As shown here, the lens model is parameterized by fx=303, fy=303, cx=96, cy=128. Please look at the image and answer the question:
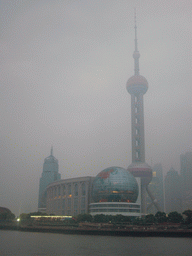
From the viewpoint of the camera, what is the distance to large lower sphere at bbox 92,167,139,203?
601ft

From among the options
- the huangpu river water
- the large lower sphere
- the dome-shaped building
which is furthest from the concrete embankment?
the large lower sphere

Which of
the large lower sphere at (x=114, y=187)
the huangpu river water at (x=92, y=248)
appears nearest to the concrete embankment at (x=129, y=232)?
the huangpu river water at (x=92, y=248)

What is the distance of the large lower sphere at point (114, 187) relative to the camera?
183125mm

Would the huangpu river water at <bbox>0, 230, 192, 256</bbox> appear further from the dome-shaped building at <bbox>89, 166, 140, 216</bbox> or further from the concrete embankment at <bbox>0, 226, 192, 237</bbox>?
the dome-shaped building at <bbox>89, 166, 140, 216</bbox>

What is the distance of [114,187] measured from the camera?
602 ft

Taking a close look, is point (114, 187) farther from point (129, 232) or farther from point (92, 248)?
point (92, 248)

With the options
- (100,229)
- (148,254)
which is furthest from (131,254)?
(100,229)

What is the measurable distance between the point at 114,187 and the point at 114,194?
414 centimetres

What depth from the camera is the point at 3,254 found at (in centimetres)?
6309

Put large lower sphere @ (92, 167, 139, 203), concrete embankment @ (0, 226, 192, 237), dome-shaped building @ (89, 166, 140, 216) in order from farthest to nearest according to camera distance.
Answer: large lower sphere @ (92, 167, 139, 203) < dome-shaped building @ (89, 166, 140, 216) < concrete embankment @ (0, 226, 192, 237)

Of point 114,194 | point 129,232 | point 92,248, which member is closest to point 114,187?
point 114,194

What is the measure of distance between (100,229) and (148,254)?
79736 mm

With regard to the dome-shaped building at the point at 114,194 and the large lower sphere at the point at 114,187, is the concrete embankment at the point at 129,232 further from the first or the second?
the large lower sphere at the point at 114,187

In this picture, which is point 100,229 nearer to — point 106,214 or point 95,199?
point 106,214
